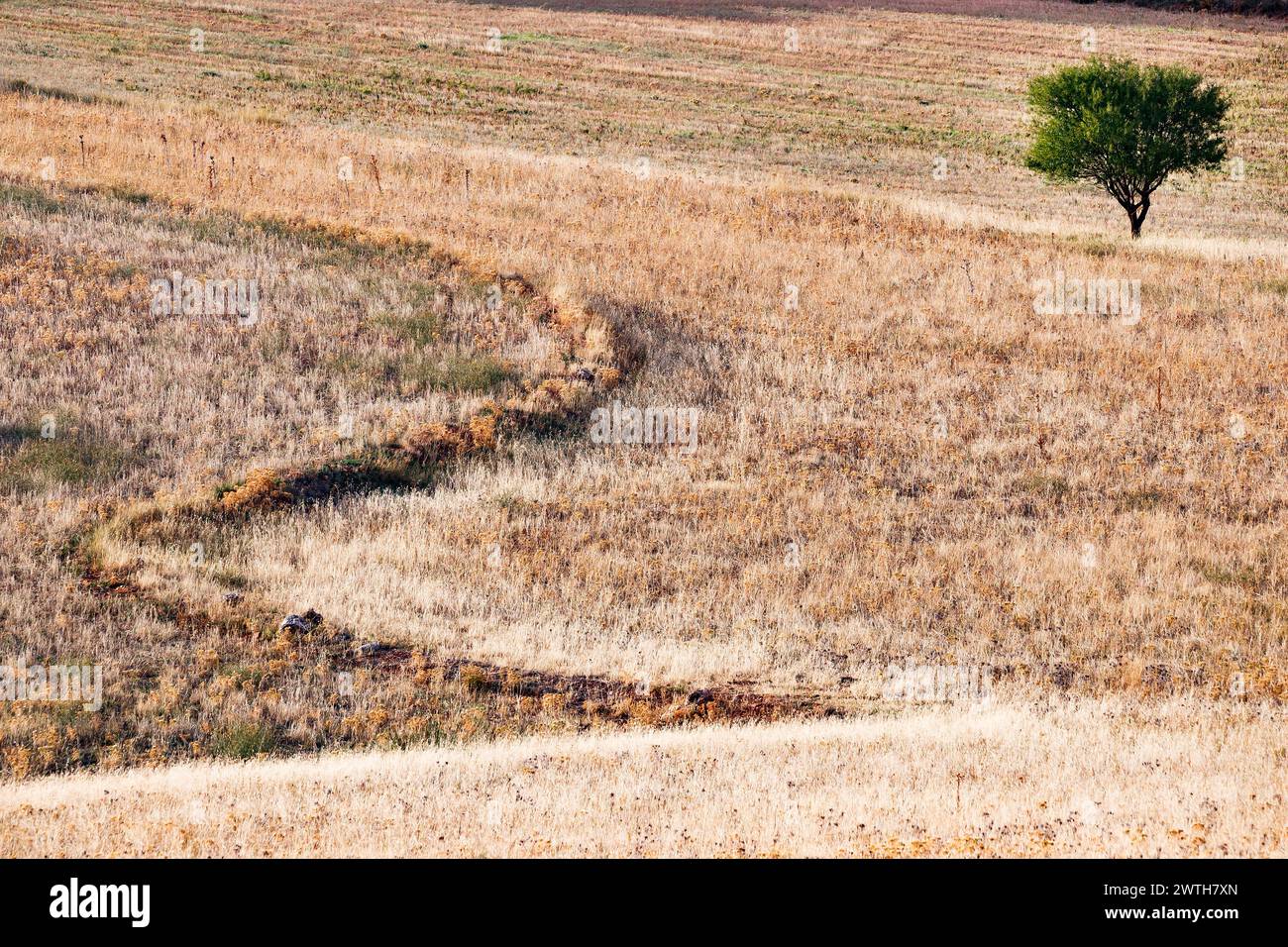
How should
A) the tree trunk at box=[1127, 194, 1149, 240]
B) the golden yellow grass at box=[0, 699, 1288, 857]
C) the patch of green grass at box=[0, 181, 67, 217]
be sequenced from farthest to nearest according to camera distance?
the tree trunk at box=[1127, 194, 1149, 240] → the patch of green grass at box=[0, 181, 67, 217] → the golden yellow grass at box=[0, 699, 1288, 857]

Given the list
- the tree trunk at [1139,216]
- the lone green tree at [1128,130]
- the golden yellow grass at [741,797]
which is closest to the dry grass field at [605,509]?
the golden yellow grass at [741,797]

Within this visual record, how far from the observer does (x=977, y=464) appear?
20891mm

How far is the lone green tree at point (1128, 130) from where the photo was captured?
38.9m

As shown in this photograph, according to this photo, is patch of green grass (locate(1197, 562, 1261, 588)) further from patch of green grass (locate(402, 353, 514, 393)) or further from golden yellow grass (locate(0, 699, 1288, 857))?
patch of green grass (locate(402, 353, 514, 393))

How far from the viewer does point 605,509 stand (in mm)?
18625

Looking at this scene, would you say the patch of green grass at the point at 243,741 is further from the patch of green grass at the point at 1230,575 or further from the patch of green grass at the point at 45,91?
the patch of green grass at the point at 45,91

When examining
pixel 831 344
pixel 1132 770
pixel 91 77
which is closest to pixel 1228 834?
pixel 1132 770

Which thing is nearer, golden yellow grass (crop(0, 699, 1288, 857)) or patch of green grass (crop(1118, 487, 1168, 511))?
golden yellow grass (crop(0, 699, 1288, 857))

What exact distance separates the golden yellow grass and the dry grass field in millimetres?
58

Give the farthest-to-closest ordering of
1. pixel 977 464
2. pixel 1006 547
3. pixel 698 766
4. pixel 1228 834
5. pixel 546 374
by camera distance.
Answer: pixel 546 374 < pixel 977 464 < pixel 1006 547 < pixel 698 766 < pixel 1228 834

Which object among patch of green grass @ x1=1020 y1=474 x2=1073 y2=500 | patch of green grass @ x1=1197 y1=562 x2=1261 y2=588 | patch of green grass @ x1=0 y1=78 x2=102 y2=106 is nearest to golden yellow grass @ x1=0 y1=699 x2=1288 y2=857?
patch of green grass @ x1=1197 y1=562 x2=1261 y2=588

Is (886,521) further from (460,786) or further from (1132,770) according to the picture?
(460,786)

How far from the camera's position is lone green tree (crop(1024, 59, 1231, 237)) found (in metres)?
38.9

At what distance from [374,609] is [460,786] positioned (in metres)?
5.37
